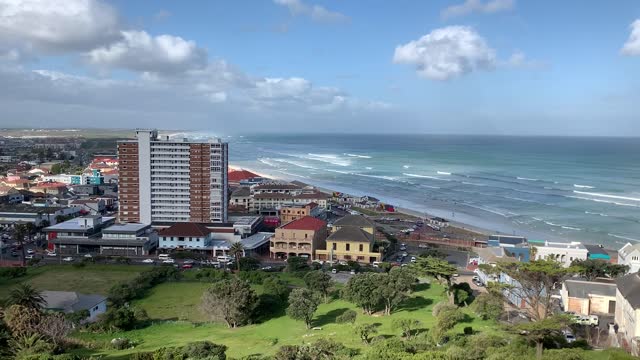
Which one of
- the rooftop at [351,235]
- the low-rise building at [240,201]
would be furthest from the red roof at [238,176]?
the rooftop at [351,235]

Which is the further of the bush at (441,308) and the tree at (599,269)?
the tree at (599,269)

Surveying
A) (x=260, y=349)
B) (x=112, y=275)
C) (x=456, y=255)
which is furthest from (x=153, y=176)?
(x=260, y=349)

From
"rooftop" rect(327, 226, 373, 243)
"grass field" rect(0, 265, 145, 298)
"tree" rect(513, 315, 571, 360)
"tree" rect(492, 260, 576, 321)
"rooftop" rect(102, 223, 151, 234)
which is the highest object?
"tree" rect(492, 260, 576, 321)

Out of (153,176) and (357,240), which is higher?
(153,176)

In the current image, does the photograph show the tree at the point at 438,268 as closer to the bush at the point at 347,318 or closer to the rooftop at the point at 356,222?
the bush at the point at 347,318

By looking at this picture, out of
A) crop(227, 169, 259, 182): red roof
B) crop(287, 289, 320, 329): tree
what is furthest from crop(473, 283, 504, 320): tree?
crop(227, 169, 259, 182): red roof

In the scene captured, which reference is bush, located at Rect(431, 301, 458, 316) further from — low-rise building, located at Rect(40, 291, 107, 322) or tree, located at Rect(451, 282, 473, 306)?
low-rise building, located at Rect(40, 291, 107, 322)

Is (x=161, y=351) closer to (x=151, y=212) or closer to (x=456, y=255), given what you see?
(x=456, y=255)
